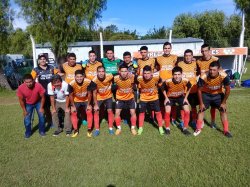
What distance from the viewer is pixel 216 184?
4.11m

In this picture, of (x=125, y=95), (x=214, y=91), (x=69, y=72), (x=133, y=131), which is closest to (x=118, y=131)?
(x=133, y=131)

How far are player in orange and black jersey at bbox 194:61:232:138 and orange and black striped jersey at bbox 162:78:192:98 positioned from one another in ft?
1.25

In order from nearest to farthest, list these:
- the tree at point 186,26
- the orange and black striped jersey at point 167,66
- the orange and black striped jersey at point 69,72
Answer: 1. the orange and black striped jersey at point 167,66
2. the orange and black striped jersey at point 69,72
3. the tree at point 186,26

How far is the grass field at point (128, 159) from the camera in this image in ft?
14.4

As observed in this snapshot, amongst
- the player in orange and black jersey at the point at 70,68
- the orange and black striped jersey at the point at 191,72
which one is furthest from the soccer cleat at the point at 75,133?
the orange and black striped jersey at the point at 191,72

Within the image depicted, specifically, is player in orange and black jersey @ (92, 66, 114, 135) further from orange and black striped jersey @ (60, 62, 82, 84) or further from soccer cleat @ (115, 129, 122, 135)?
orange and black striped jersey @ (60, 62, 82, 84)

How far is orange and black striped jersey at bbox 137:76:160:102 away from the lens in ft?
22.2

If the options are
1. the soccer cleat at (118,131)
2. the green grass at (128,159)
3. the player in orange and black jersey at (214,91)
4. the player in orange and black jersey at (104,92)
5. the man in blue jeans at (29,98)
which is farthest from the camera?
the player in orange and black jersey at (104,92)

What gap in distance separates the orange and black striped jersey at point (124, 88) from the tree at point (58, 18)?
26.1 ft

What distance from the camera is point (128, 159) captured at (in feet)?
17.0

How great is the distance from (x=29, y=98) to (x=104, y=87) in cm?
179

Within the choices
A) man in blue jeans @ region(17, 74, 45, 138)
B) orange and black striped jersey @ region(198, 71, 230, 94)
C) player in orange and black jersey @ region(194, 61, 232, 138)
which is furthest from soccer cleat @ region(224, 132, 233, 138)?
man in blue jeans @ region(17, 74, 45, 138)

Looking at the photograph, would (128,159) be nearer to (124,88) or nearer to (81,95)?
(124,88)

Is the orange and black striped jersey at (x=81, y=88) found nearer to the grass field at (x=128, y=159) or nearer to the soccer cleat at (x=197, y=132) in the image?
the grass field at (x=128, y=159)
